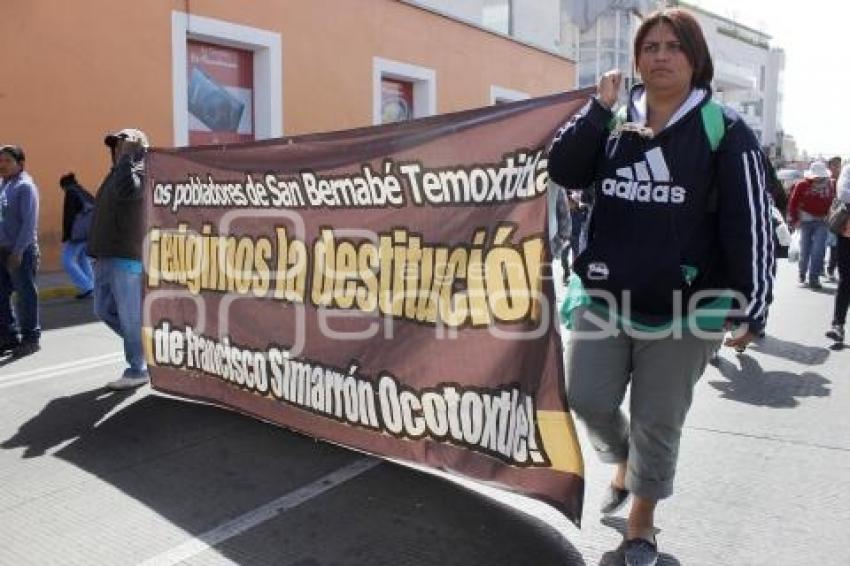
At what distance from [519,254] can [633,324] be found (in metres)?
0.55

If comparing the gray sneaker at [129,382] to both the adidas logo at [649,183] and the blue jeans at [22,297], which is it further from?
the adidas logo at [649,183]

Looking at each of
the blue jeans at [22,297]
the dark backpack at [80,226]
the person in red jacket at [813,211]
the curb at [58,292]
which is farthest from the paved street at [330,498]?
the person in red jacket at [813,211]

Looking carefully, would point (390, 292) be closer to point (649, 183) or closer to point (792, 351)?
point (649, 183)

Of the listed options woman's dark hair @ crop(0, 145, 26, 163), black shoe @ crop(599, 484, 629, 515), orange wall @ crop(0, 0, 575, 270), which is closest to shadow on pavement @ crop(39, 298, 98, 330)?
woman's dark hair @ crop(0, 145, 26, 163)

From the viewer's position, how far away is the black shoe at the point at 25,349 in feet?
21.5

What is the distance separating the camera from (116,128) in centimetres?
1197

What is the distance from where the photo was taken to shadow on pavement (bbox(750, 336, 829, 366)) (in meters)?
6.52

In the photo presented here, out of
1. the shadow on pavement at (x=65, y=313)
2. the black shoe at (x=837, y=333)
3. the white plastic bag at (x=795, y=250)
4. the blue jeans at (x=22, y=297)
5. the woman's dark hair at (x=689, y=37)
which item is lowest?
the shadow on pavement at (x=65, y=313)

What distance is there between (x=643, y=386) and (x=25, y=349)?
557 centimetres

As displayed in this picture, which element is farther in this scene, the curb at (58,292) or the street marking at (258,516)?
the curb at (58,292)

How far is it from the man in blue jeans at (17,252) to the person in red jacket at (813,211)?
9.34 meters

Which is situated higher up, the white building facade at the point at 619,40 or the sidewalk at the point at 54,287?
the white building facade at the point at 619,40

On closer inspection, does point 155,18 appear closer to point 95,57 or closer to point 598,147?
point 95,57

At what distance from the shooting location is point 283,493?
11.8 feet
